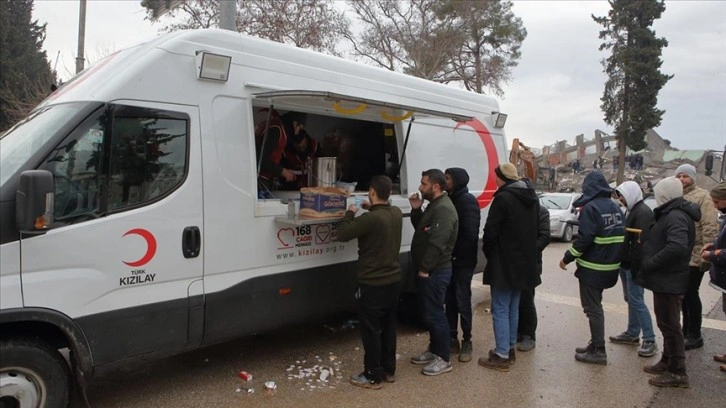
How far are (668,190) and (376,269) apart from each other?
2722 millimetres

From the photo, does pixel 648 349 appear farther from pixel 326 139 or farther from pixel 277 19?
pixel 277 19

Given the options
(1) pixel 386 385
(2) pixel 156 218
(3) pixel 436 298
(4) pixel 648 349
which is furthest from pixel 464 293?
(2) pixel 156 218

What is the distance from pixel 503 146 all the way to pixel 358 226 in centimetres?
350

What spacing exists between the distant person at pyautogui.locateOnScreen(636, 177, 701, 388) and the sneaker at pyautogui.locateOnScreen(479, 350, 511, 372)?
125cm

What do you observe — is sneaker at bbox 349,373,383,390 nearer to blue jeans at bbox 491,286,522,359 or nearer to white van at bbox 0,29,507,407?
white van at bbox 0,29,507,407

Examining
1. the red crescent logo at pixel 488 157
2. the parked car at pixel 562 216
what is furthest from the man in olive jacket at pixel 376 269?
the parked car at pixel 562 216

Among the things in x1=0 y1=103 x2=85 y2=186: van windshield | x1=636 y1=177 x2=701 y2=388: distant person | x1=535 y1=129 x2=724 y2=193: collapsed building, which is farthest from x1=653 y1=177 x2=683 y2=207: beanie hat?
x1=535 y1=129 x2=724 y2=193: collapsed building

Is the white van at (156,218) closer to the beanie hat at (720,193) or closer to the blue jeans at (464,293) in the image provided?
the blue jeans at (464,293)

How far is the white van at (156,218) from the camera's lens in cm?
299

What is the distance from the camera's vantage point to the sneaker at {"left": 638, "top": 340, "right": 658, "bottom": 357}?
16.6 ft

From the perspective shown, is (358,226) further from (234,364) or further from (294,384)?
(234,364)

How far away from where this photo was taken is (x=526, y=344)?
5.28m

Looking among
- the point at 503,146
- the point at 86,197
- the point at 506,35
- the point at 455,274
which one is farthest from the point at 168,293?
the point at 506,35

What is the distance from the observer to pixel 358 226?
4.04 m
